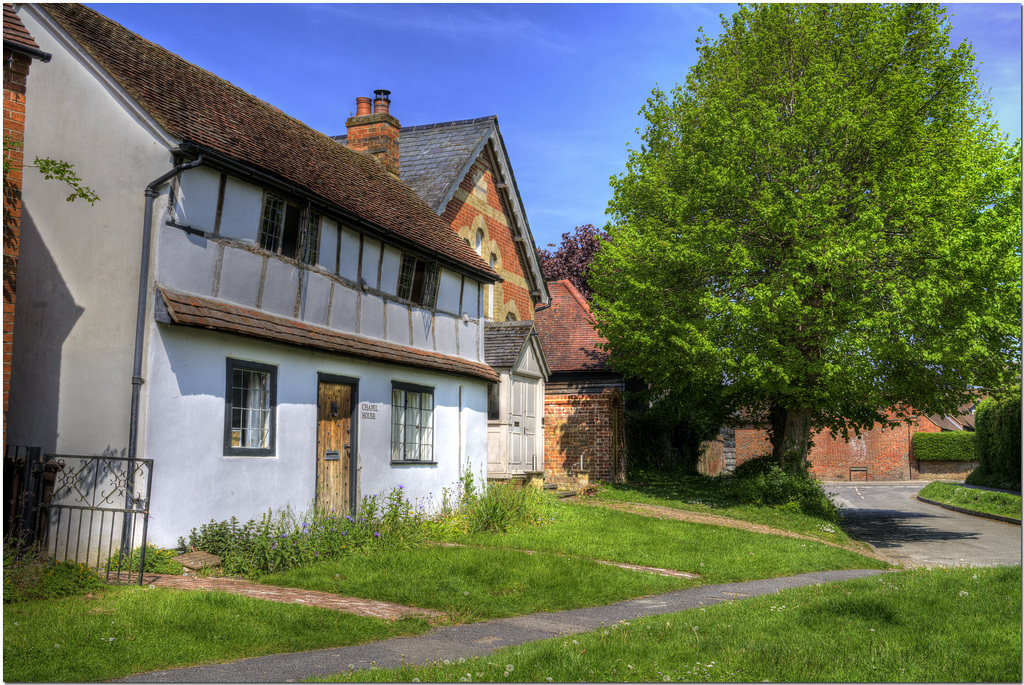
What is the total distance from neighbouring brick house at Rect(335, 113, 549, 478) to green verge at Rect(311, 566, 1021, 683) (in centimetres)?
1267

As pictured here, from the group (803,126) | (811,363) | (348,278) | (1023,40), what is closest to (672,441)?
(811,363)

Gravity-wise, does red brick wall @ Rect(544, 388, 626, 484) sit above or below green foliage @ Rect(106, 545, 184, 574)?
above

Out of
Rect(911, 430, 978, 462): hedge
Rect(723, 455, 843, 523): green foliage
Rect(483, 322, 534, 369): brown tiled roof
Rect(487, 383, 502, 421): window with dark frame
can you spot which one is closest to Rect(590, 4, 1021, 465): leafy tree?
Rect(723, 455, 843, 523): green foliage

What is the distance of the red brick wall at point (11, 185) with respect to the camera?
9.30 meters

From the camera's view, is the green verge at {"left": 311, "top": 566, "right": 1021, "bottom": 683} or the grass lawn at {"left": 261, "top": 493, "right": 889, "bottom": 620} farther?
the grass lawn at {"left": 261, "top": 493, "right": 889, "bottom": 620}

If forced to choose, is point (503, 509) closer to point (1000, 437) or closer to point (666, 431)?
point (666, 431)

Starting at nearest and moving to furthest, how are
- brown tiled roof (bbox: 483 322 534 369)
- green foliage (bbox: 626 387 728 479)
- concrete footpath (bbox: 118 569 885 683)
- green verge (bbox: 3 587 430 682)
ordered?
concrete footpath (bbox: 118 569 885 683), green verge (bbox: 3 587 430 682), brown tiled roof (bbox: 483 322 534 369), green foliage (bbox: 626 387 728 479)

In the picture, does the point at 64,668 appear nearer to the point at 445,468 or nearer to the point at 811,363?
the point at 445,468

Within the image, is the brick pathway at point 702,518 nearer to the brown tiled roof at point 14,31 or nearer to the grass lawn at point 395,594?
the grass lawn at point 395,594

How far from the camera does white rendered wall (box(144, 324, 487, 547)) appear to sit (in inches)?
419

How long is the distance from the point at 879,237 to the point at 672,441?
1470cm

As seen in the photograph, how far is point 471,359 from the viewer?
1942 cm

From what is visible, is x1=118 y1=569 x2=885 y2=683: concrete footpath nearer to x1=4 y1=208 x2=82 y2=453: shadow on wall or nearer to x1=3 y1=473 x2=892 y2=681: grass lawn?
x1=3 y1=473 x2=892 y2=681: grass lawn

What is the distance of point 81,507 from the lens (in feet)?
32.1
